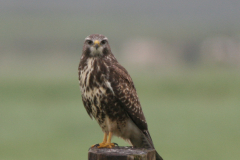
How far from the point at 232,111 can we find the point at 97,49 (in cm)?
2385

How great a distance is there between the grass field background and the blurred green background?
0.15 feet

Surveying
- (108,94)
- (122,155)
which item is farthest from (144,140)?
(122,155)

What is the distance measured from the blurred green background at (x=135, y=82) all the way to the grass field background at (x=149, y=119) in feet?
0.15

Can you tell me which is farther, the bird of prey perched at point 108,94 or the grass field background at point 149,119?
the grass field background at point 149,119

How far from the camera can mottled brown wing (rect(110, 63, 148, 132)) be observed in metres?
7.07

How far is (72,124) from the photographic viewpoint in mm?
25859

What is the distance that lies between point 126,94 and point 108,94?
0.27 metres

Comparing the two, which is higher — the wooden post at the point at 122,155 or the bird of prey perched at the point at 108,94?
the bird of prey perched at the point at 108,94

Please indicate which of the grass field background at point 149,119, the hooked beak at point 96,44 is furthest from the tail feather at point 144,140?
the grass field background at point 149,119

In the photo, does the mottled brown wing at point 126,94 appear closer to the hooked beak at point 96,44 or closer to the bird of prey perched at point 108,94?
the bird of prey perched at point 108,94

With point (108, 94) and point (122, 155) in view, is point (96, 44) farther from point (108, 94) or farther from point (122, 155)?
point (122, 155)

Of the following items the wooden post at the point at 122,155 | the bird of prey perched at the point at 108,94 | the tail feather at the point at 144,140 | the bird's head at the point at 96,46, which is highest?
the bird's head at the point at 96,46

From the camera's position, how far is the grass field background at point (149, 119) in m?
21.2

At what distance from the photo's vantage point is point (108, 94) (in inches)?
276
